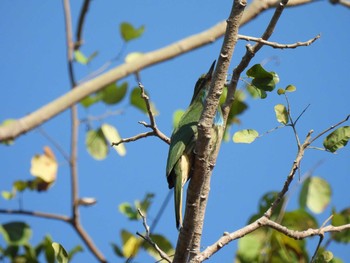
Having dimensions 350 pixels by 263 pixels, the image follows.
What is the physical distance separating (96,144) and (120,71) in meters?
0.86

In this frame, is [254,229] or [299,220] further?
[299,220]

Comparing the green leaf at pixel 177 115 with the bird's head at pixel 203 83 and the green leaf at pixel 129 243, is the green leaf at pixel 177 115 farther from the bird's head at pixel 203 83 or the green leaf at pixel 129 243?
the green leaf at pixel 129 243

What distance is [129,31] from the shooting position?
429 centimetres

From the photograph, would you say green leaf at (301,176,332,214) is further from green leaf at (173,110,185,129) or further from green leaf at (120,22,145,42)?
green leaf at (120,22,145,42)

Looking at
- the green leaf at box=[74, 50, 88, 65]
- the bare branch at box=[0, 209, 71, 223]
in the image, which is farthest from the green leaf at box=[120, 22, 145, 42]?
the bare branch at box=[0, 209, 71, 223]

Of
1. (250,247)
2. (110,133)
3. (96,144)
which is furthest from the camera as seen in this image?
(96,144)

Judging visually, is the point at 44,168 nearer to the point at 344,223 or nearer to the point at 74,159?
the point at 74,159

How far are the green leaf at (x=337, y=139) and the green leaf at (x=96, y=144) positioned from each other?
186cm

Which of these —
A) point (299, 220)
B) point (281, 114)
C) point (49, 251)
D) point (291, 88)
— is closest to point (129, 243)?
point (49, 251)

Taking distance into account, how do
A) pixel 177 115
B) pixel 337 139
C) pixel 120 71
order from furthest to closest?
pixel 177 115 → pixel 120 71 → pixel 337 139

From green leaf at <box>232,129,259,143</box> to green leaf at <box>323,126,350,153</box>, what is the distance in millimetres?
340

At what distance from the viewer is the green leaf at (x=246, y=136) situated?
300 centimetres

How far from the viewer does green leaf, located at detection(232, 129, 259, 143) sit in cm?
300

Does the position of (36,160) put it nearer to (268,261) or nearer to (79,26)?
(79,26)
